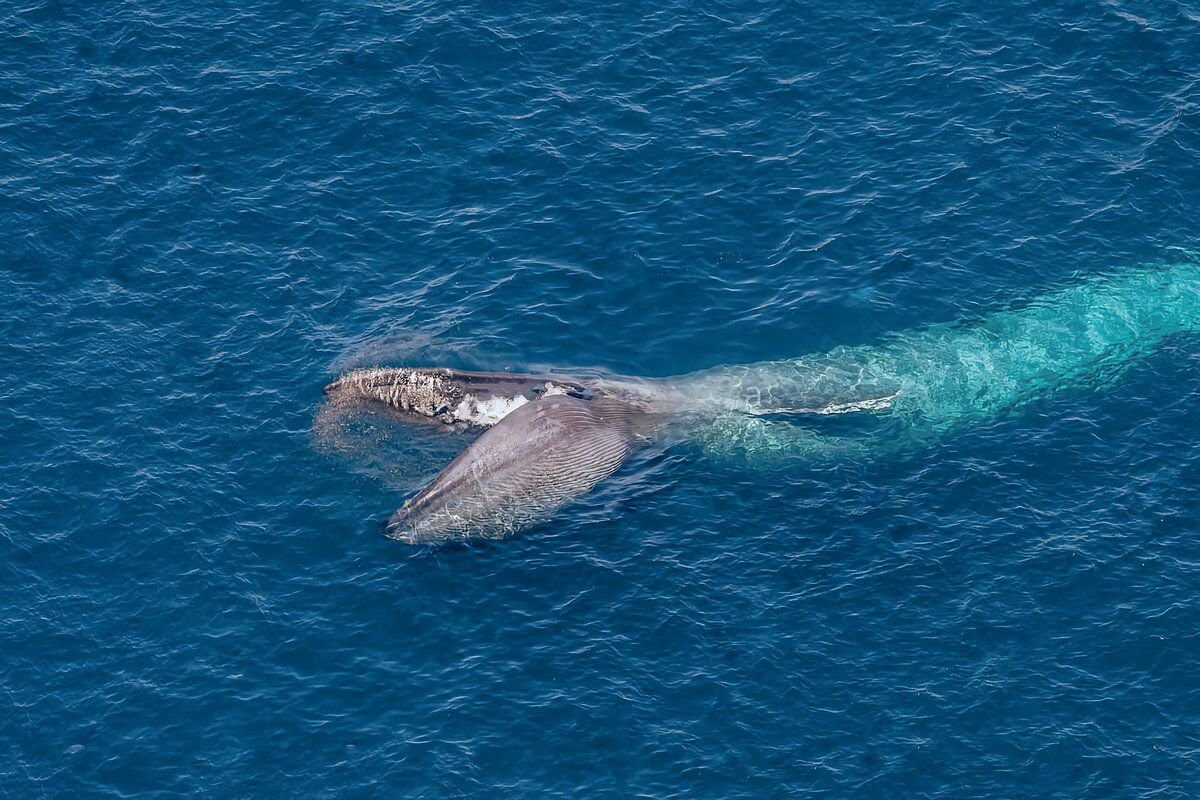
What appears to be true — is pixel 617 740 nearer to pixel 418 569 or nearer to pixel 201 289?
pixel 418 569

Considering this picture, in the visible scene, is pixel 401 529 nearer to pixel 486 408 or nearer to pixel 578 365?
pixel 486 408

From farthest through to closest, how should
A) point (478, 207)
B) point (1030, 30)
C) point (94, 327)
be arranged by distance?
point (1030, 30) < point (478, 207) < point (94, 327)

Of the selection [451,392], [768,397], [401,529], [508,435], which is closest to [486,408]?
[451,392]

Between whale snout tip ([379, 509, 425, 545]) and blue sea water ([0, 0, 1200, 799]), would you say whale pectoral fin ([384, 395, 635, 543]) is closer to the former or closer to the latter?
whale snout tip ([379, 509, 425, 545])

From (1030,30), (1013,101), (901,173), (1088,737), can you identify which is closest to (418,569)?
(1088,737)

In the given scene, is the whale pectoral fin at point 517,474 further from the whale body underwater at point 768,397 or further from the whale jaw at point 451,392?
the whale jaw at point 451,392

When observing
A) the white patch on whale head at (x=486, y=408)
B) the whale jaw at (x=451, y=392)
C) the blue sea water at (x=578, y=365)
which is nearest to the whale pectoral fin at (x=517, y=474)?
the blue sea water at (x=578, y=365)
